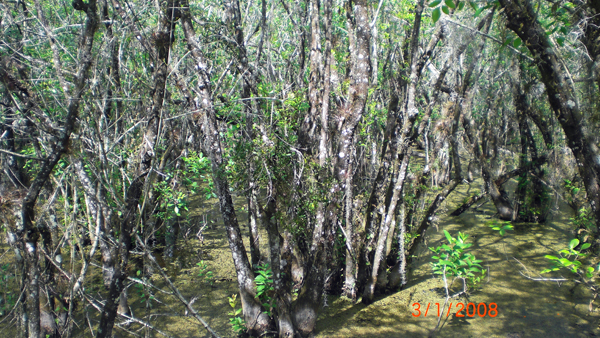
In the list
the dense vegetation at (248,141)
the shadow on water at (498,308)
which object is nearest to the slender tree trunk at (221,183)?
the dense vegetation at (248,141)

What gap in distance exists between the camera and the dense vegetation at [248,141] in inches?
126

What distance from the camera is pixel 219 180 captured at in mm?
4168

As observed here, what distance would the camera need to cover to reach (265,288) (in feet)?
14.8

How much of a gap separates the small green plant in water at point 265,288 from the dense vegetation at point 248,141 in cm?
2

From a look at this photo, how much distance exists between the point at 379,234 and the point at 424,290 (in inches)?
52.7

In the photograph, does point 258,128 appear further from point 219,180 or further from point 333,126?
point 333,126

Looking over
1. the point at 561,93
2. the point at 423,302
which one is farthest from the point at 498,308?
the point at 561,93

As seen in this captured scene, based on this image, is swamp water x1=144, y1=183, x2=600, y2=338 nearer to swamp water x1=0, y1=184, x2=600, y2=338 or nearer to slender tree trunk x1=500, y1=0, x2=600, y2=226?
swamp water x1=0, y1=184, x2=600, y2=338

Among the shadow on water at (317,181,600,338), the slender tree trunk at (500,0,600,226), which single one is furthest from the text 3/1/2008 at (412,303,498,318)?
the slender tree trunk at (500,0,600,226)


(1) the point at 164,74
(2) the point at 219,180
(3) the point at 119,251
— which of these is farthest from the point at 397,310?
(1) the point at 164,74

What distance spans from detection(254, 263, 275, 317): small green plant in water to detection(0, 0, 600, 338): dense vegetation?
17 millimetres

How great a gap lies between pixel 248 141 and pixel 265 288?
1644mm

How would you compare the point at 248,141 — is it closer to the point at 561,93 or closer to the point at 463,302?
the point at 561,93

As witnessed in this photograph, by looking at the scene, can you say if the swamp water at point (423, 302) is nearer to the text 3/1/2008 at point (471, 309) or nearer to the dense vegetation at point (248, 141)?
the text 3/1/2008 at point (471, 309)
